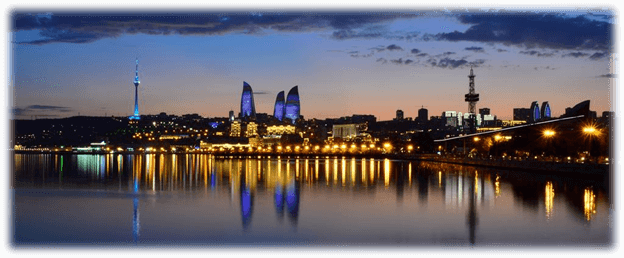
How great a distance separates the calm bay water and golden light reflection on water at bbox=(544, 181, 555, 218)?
2cm

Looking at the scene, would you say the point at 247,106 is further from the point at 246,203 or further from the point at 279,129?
the point at 246,203

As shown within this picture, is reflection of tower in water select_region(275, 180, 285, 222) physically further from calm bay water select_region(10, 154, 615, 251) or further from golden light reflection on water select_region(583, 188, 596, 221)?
golden light reflection on water select_region(583, 188, 596, 221)

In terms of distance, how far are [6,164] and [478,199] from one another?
1070 cm

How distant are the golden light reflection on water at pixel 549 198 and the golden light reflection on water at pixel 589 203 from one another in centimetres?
56

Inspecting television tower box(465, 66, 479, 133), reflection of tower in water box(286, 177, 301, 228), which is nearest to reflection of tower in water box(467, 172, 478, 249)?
reflection of tower in water box(286, 177, 301, 228)

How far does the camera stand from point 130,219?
39.1ft

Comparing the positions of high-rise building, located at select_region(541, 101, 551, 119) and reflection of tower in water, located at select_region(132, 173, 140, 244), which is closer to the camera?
reflection of tower in water, located at select_region(132, 173, 140, 244)

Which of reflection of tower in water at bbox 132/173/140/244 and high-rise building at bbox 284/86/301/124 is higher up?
high-rise building at bbox 284/86/301/124

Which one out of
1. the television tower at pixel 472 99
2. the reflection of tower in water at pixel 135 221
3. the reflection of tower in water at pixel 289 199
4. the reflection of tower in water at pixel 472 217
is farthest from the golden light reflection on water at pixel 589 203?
the television tower at pixel 472 99

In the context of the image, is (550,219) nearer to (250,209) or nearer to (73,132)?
(250,209)

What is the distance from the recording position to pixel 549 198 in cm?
1481

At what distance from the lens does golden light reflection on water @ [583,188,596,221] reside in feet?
39.5

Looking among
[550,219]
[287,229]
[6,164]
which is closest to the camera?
[6,164]

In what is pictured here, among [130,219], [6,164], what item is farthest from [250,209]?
[6,164]
